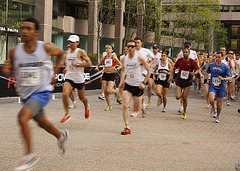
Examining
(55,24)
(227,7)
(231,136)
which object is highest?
(227,7)

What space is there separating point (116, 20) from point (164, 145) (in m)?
40.9

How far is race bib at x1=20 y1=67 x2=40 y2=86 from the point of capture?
523cm

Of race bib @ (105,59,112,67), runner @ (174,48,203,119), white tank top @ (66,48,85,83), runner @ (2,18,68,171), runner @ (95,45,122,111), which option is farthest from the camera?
race bib @ (105,59,112,67)

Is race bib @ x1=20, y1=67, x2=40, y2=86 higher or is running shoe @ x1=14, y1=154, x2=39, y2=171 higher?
race bib @ x1=20, y1=67, x2=40, y2=86

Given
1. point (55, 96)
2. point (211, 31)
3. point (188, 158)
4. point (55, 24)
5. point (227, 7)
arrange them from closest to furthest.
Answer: point (188, 158) → point (55, 96) → point (55, 24) → point (211, 31) → point (227, 7)

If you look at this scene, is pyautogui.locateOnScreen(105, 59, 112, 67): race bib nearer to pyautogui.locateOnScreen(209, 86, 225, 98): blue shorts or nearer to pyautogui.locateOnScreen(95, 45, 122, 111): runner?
pyautogui.locateOnScreen(95, 45, 122, 111): runner

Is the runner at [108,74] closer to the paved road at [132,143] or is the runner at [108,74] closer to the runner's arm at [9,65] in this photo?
the paved road at [132,143]

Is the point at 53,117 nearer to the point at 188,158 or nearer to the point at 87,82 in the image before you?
the point at 188,158

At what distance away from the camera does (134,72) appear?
886cm

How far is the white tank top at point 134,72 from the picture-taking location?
8828 millimetres

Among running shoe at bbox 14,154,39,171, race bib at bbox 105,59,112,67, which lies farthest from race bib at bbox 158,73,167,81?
running shoe at bbox 14,154,39,171

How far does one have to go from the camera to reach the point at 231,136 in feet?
30.2

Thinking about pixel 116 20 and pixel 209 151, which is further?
pixel 116 20

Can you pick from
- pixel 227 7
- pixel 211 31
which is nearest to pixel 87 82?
pixel 211 31
